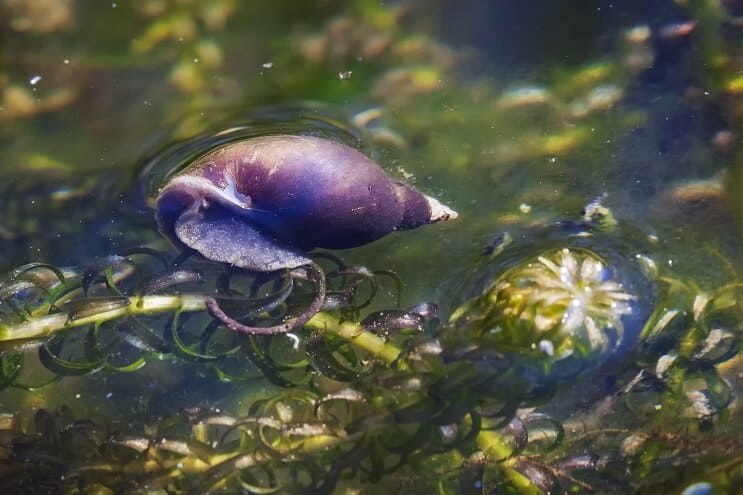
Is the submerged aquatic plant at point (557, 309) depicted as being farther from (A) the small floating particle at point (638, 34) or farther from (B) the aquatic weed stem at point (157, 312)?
(A) the small floating particle at point (638, 34)

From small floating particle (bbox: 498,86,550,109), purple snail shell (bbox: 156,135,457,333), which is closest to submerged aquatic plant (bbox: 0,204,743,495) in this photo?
purple snail shell (bbox: 156,135,457,333)

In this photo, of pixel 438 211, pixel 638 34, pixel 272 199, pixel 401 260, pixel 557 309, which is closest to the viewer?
pixel 557 309

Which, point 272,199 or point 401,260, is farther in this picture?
point 401,260

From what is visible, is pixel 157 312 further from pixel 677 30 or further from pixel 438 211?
pixel 677 30

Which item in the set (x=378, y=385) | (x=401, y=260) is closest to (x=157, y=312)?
(x=378, y=385)

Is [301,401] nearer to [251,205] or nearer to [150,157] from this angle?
[251,205]

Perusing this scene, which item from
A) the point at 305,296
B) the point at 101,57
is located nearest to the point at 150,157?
the point at 101,57

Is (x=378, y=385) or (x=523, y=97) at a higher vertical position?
(x=523, y=97)
